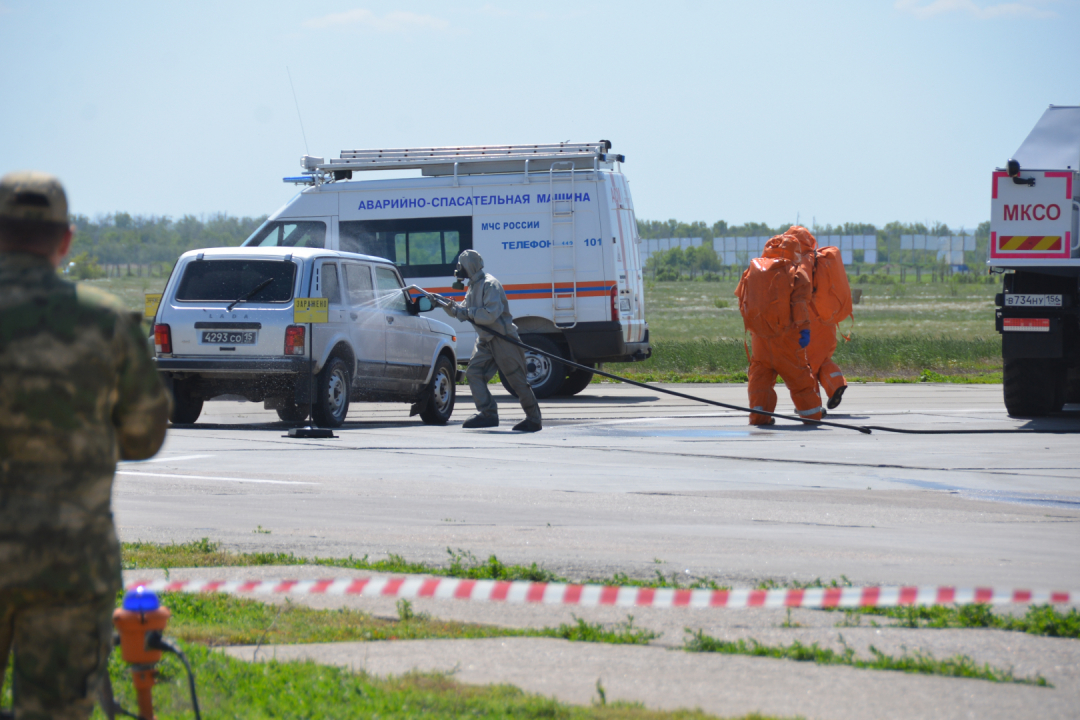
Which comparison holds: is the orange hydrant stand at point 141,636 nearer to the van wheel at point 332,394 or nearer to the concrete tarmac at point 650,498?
the concrete tarmac at point 650,498

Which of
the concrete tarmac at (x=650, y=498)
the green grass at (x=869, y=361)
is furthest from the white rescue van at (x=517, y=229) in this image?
the green grass at (x=869, y=361)

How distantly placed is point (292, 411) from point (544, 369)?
5.56 metres

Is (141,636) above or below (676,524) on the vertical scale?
above

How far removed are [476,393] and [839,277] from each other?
4.59 metres

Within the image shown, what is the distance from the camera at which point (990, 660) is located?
14.6 ft

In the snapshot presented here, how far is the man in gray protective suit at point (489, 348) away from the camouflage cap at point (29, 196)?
10.5 m

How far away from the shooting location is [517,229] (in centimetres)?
1806

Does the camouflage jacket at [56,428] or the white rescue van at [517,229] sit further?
the white rescue van at [517,229]

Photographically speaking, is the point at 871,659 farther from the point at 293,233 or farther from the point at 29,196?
the point at 293,233

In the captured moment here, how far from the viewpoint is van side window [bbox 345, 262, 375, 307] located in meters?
13.9

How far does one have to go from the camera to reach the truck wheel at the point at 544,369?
1792 cm

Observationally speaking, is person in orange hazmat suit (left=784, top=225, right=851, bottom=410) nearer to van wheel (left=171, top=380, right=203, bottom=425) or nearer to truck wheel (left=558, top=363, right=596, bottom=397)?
truck wheel (left=558, top=363, right=596, bottom=397)

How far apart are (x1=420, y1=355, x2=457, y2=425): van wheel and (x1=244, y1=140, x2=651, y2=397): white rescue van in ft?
8.85

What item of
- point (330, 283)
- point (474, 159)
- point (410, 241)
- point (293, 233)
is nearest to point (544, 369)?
point (410, 241)
